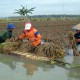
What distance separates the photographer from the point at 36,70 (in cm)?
843

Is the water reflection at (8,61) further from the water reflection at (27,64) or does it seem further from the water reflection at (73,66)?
the water reflection at (73,66)

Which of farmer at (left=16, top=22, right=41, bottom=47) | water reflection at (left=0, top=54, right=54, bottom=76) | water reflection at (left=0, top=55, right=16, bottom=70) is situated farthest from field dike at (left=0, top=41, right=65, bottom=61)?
water reflection at (left=0, top=55, right=16, bottom=70)

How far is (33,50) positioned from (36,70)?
2.55m

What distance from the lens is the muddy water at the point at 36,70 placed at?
7480 mm

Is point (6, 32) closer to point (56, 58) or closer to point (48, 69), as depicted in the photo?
point (56, 58)

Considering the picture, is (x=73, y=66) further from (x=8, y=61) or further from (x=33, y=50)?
(x=33, y=50)

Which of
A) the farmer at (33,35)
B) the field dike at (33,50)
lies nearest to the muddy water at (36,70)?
the field dike at (33,50)

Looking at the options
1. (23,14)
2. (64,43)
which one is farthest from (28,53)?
(23,14)

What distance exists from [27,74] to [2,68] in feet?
3.98

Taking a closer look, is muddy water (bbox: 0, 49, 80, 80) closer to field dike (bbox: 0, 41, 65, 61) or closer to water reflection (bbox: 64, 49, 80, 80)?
water reflection (bbox: 64, 49, 80, 80)

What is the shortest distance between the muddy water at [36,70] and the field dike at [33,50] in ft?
1.16

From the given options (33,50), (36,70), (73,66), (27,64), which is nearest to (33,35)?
(33,50)

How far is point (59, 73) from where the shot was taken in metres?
7.83

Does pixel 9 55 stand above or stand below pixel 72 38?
below
